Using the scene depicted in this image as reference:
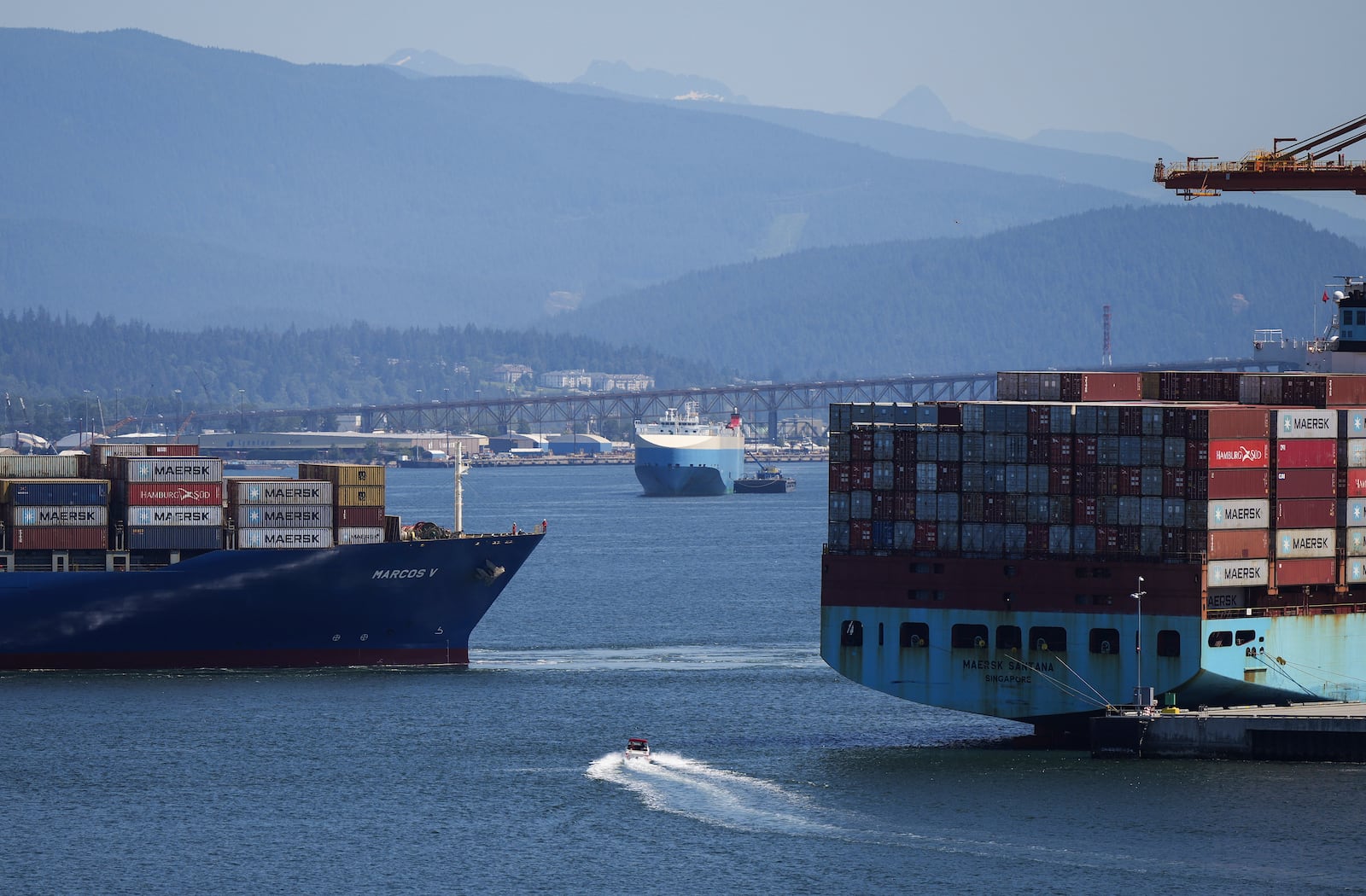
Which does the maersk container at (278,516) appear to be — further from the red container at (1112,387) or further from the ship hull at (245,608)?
the red container at (1112,387)

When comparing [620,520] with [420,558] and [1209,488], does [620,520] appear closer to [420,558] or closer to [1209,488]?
[420,558]

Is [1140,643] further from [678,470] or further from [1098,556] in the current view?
[678,470]

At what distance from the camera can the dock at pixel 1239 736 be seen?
49.9 m

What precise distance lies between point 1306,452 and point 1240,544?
340 centimetres

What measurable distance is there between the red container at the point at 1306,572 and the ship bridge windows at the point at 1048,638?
549cm

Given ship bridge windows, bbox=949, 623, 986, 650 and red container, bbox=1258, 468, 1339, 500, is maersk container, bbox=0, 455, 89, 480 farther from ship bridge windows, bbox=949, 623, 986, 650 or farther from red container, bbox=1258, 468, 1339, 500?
red container, bbox=1258, 468, 1339, 500

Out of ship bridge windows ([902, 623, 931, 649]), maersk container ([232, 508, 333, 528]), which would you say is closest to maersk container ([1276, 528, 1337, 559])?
ship bridge windows ([902, 623, 931, 649])

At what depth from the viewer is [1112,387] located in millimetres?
58281

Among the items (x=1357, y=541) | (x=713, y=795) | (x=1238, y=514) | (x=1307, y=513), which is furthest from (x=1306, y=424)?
(x=713, y=795)

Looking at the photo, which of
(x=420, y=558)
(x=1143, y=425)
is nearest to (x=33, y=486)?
(x=420, y=558)

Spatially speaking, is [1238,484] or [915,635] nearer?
[1238,484]

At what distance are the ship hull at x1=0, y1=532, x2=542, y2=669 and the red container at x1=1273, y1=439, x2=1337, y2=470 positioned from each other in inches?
1035

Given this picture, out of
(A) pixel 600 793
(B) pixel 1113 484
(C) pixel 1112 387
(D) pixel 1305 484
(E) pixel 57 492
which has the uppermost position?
(C) pixel 1112 387

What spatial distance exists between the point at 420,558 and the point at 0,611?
12.9 m
